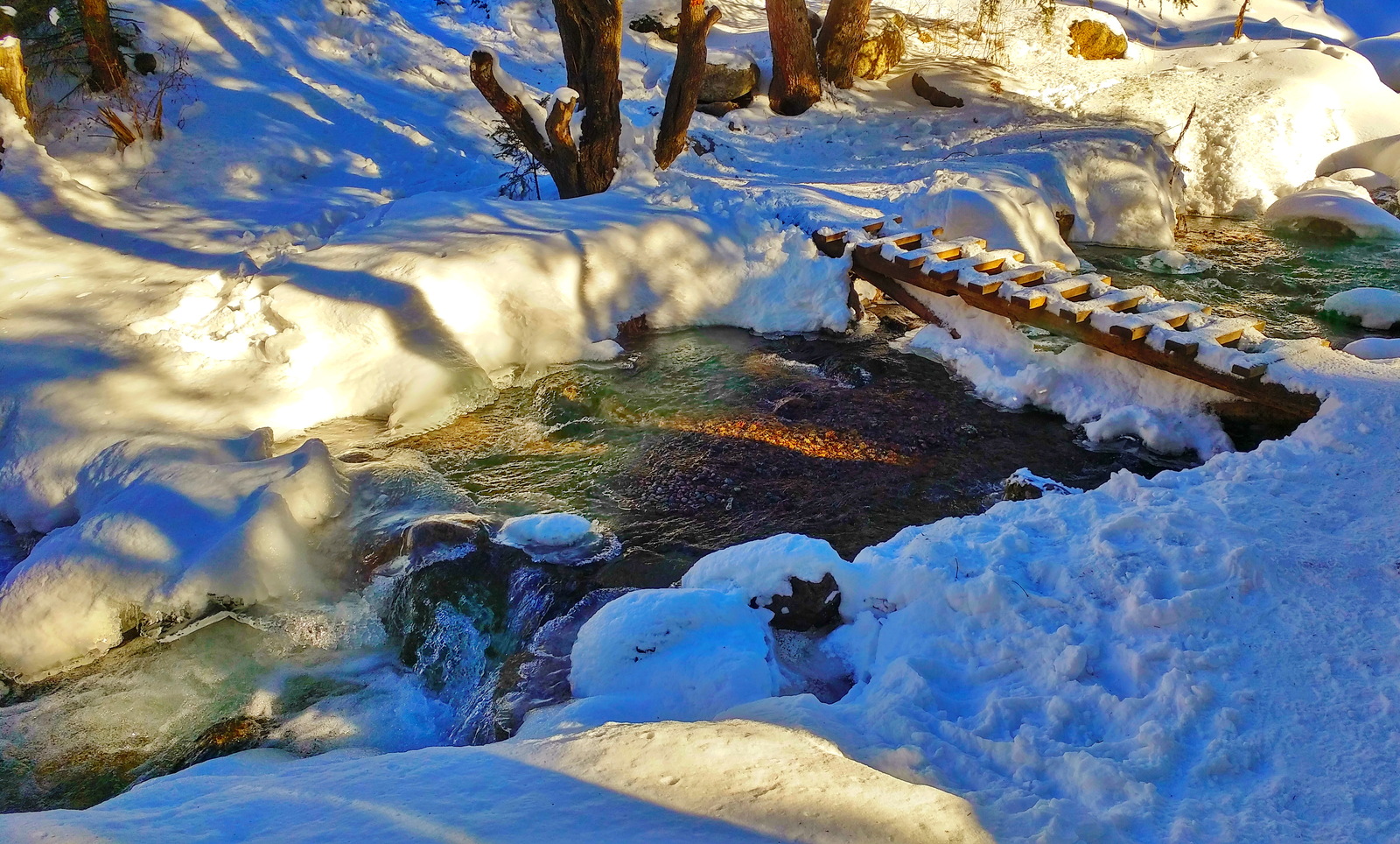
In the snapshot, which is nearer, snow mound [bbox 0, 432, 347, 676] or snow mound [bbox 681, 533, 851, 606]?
snow mound [bbox 681, 533, 851, 606]

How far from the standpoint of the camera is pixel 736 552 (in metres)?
3.87

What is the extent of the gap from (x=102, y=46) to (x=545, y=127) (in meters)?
5.02

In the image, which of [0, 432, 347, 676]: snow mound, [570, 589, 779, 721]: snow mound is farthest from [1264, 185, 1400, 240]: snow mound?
[0, 432, 347, 676]: snow mound

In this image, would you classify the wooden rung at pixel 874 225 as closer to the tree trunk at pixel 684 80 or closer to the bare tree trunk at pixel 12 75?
the tree trunk at pixel 684 80

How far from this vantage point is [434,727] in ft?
12.1

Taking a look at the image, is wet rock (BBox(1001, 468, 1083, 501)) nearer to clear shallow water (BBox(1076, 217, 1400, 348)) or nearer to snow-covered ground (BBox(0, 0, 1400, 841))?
snow-covered ground (BBox(0, 0, 1400, 841))

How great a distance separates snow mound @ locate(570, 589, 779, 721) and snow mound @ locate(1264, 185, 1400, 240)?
872 centimetres

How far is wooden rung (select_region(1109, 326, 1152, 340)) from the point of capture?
5395mm

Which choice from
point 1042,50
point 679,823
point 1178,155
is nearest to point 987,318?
point 679,823

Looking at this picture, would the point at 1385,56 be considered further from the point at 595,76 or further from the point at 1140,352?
the point at 595,76

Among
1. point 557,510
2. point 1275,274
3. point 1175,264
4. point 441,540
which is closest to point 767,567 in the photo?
point 557,510

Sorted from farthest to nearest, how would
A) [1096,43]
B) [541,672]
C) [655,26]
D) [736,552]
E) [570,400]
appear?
1. [1096,43]
2. [655,26]
3. [570,400]
4. [736,552]
5. [541,672]

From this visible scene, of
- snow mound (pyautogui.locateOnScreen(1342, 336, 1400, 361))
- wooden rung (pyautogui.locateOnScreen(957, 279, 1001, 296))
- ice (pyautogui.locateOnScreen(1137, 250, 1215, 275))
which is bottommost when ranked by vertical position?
snow mound (pyautogui.locateOnScreen(1342, 336, 1400, 361))

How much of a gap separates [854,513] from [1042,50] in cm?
1197
